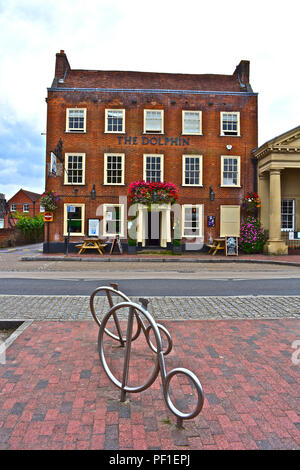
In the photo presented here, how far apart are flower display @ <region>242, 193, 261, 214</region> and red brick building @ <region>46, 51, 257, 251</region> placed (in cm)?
56

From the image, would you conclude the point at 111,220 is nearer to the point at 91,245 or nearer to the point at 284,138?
the point at 91,245

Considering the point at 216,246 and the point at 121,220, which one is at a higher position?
the point at 121,220

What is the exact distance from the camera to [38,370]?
Answer: 11.3 ft

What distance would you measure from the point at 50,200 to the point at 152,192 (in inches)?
262

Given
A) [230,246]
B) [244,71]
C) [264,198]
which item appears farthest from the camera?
[244,71]

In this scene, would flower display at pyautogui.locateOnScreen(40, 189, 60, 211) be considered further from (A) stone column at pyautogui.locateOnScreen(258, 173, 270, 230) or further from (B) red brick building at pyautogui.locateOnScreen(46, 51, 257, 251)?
(A) stone column at pyautogui.locateOnScreen(258, 173, 270, 230)

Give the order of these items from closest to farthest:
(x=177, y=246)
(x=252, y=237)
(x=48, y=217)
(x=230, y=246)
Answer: (x=230, y=246)
(x=48, y=217)
(x=177, y=246)
(x=252, y=237)

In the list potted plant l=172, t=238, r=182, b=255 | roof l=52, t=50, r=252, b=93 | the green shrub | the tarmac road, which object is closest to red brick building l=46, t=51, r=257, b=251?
potted plant l=172, t=238, r=182, b=255

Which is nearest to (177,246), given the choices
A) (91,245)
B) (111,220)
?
(111,220)

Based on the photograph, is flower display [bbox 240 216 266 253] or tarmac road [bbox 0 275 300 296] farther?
flower display [bbox 240 216 266 253]

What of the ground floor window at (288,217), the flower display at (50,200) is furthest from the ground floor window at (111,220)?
the ground floor window at (288,217)

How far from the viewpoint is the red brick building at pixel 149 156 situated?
2075cm

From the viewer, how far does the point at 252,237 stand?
20172 millimetres

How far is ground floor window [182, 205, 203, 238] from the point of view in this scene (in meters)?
21.0
